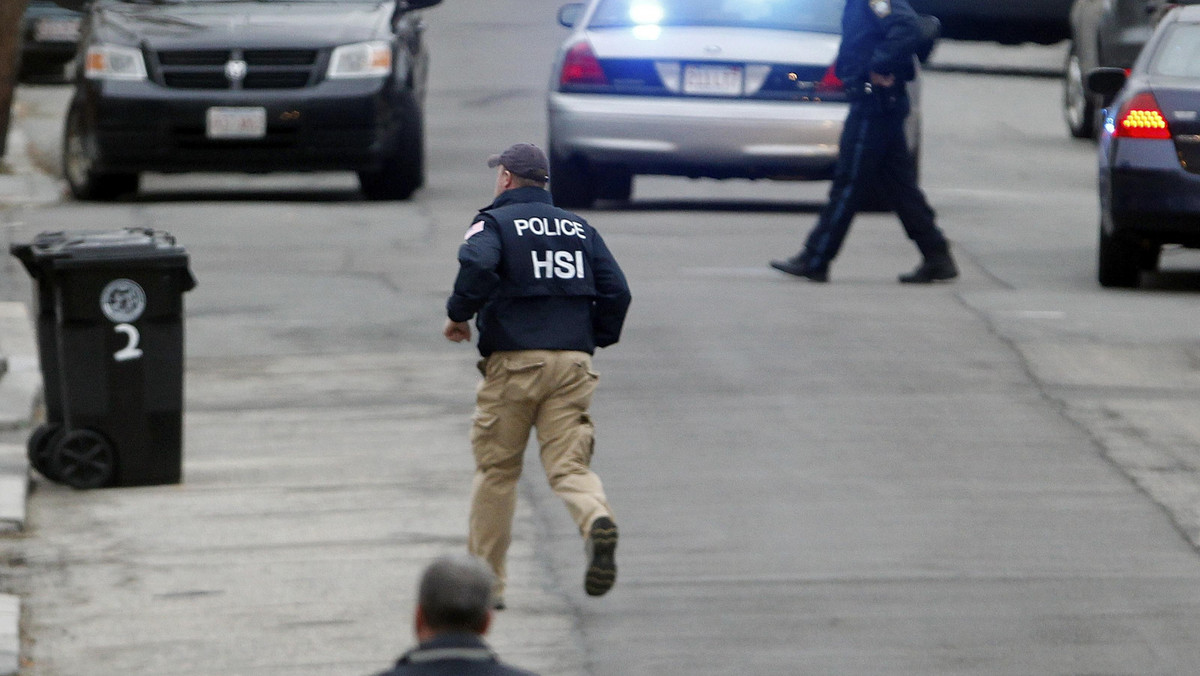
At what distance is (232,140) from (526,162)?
352 inches

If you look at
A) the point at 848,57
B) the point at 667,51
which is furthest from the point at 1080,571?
the point at 667,51

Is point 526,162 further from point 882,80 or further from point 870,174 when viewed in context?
point 870,174

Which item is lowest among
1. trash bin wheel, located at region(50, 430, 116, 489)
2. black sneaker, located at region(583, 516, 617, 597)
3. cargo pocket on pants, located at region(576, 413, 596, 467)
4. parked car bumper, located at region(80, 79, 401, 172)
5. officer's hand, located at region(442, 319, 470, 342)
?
parked car bumper, located at region(80, 79, 401, 172)

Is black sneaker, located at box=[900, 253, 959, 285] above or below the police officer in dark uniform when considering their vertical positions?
below

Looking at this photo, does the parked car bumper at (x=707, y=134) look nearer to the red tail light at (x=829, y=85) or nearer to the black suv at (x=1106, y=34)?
the red tail light at (x=829, y=85)

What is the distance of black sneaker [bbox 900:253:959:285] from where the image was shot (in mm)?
12469

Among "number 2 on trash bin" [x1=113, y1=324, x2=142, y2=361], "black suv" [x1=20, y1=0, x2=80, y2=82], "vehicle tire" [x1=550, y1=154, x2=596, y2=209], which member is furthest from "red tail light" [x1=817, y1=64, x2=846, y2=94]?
"black suv" [x1=20, y1=0, x2=80, y2=82]

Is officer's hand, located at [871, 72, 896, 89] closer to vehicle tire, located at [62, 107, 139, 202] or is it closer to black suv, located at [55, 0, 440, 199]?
black suv, located at [55, 0, 440, 199]

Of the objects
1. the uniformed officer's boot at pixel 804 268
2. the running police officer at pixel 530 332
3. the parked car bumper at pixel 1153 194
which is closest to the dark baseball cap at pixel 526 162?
the running police officer at pixel 530 332

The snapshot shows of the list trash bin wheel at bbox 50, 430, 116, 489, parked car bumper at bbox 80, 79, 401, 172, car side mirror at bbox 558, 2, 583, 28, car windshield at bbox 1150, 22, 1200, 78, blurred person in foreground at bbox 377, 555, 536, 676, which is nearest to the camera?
blurred person in foreground at bbox 377, 555, 536, 676

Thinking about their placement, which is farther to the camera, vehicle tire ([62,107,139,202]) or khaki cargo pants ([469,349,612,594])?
vehicle tire ([62,107,139,202])

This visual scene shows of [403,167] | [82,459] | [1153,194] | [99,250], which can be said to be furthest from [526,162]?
[403,167]

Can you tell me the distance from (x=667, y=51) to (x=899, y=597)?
26.4 feet

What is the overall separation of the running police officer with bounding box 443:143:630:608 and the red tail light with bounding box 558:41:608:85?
7994 mm
